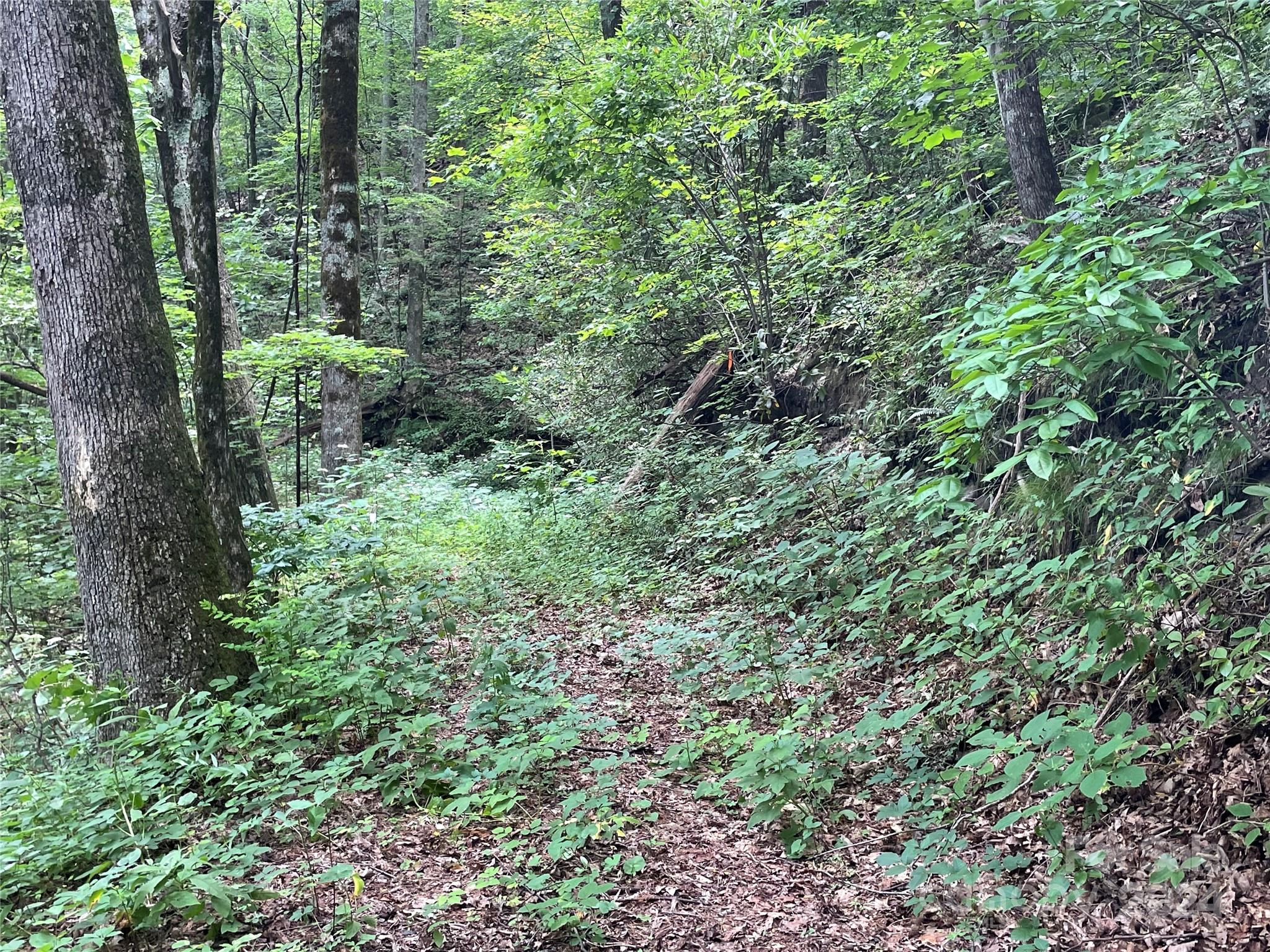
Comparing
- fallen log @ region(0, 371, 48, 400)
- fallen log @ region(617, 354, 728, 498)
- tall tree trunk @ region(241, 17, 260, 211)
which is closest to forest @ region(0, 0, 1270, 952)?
fallen log @ region(617, 354, 728, 498)

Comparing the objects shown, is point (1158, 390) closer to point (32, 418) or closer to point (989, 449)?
point (989, 449)

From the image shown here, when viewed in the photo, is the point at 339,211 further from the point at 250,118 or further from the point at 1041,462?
the point at 1041,462

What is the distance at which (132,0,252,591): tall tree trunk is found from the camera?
231 inches

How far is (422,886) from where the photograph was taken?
323 cm

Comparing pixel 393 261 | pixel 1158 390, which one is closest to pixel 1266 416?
pixel 1158 390

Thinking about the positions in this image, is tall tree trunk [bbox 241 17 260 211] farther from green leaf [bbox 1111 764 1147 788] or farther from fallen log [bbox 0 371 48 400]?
green leaf [bbox 1111 764 1147 788]

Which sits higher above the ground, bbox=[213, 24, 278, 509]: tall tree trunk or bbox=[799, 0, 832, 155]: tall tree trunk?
bbox=[799, 0, 832, 155]: tall tree trunk

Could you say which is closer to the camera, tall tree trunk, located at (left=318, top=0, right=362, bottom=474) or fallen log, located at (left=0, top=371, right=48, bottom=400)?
fallen log, located at (left=0, top=371, right=48, bottom=400)

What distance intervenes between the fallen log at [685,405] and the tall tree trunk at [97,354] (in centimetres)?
543

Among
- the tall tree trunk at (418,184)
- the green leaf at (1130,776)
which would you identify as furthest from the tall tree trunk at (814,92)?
the tall tree trunk at (418,184)

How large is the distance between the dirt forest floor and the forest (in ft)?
0.06

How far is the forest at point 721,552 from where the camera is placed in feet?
9.69

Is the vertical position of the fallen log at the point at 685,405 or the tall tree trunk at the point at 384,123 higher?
the tall tree trunk at the point at 384,123

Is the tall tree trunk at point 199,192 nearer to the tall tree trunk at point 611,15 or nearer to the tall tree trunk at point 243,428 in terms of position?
the tall tree trunk at point 243,428
